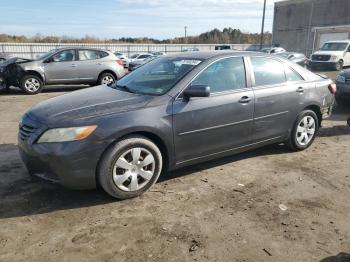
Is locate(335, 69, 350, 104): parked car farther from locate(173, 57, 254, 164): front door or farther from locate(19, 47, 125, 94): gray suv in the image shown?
locate(19, 47, 125, 94): gray suv

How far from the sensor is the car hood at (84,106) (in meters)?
3.77

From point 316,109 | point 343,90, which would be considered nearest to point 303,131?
point 316,109

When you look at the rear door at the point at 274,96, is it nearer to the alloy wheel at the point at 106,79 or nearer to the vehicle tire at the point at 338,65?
the alloy wheel at the point at 106,79

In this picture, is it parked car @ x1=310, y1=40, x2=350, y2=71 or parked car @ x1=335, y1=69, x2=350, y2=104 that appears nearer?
parked car @ x1=335, y1=69, x2=350, y2=104

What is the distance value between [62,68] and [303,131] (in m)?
9.21

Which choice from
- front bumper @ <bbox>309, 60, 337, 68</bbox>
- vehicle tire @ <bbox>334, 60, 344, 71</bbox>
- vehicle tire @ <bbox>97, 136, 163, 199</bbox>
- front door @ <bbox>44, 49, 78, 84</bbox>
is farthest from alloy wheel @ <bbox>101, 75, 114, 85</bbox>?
vehicle tire @ <bbox>334, 60, 344, 71</bbox>

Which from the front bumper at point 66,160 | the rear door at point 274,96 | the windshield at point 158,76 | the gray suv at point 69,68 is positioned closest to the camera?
the front bumper at point 66,160

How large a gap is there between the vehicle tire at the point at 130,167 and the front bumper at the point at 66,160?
0.12m

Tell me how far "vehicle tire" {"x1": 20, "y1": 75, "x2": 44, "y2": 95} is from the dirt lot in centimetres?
756

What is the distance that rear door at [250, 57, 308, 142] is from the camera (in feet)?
16.2

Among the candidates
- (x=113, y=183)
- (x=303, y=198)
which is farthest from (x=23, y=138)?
(x=303, y=198)

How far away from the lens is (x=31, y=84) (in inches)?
482

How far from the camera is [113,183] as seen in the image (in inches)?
152

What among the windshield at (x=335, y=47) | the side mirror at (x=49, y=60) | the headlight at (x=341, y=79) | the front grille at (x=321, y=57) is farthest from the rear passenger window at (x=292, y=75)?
the windshield at (x=335, y=47)
